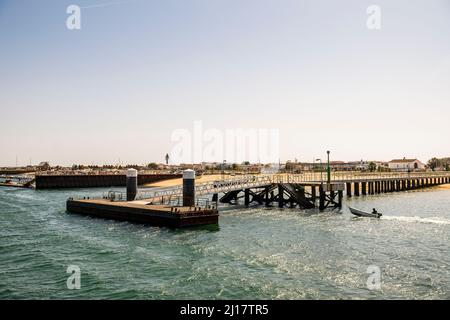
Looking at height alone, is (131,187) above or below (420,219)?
above

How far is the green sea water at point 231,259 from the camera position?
19.3 m

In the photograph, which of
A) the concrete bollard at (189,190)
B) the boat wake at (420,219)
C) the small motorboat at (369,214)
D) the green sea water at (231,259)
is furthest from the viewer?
the small motorboat at (369,214)

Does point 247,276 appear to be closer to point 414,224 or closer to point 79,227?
point 79,227

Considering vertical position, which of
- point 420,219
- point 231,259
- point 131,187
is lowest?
point 231,259

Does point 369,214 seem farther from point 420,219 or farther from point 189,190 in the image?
point 189,190

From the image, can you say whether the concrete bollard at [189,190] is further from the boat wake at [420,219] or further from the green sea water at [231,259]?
the boat wake at [420,219]

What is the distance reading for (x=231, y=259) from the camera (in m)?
25.0

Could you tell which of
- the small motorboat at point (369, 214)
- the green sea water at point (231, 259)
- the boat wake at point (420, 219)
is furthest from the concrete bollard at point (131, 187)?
Answer: the boat wake at point (420, 219)

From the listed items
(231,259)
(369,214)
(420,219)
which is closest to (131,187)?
(231,259)

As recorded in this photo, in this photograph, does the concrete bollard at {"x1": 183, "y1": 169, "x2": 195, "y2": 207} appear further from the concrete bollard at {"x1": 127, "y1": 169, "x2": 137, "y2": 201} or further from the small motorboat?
the small motorboat

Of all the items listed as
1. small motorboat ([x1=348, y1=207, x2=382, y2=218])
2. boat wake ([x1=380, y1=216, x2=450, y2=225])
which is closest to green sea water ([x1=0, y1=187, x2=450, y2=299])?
boat wake ([x1=380, y1=216, x2=450, y2=225])

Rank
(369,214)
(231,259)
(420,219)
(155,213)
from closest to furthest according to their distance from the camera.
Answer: (231,259) < (155,213) < (420,219) < (369,214)
